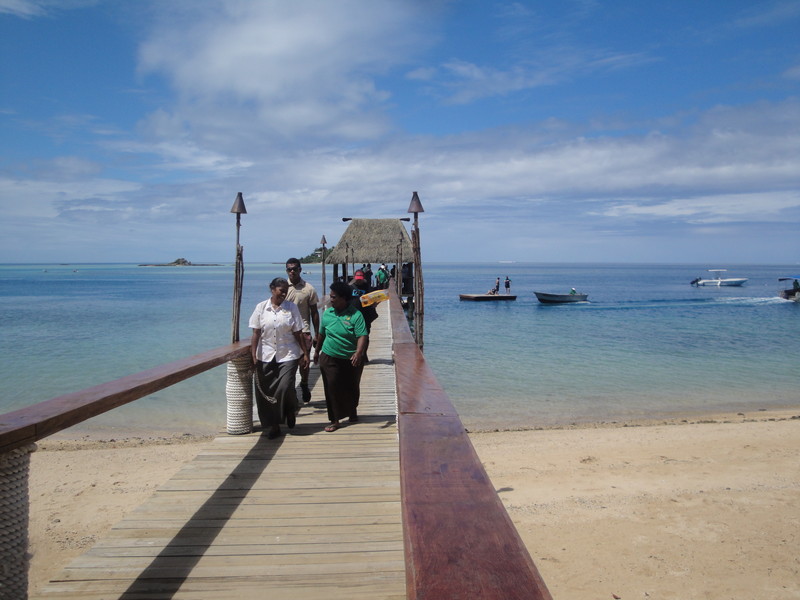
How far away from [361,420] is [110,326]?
98.3ft

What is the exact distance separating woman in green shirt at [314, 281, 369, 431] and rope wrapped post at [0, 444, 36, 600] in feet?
11.0

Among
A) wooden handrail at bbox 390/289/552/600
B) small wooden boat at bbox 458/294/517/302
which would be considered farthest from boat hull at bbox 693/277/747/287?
wooden handrail at bbox 390/289/552/600

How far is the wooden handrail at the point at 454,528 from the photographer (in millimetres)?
1113

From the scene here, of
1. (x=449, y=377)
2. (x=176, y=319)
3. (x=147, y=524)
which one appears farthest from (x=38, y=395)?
(x=176, y=319)

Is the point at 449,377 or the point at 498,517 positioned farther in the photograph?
the point at 449,377

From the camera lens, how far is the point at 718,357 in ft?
69.2

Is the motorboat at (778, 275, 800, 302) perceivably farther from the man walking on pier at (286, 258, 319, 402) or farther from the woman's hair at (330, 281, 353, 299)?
the woman's hair at (330, 281, 353, 299)

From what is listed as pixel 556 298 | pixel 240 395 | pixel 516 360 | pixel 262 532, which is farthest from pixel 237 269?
pixel 556 298

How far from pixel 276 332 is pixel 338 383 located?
0.83m

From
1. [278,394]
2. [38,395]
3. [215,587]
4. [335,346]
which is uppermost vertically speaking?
[335,346]

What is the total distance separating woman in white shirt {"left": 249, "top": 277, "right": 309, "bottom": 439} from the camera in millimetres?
5137

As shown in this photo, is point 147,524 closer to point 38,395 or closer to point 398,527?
point 398,527

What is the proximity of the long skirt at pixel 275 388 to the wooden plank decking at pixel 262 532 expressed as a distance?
0.88 ft

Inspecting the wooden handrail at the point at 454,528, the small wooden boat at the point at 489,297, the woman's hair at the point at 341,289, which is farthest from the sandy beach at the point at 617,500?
the small wooden boat at the point at 489,297
